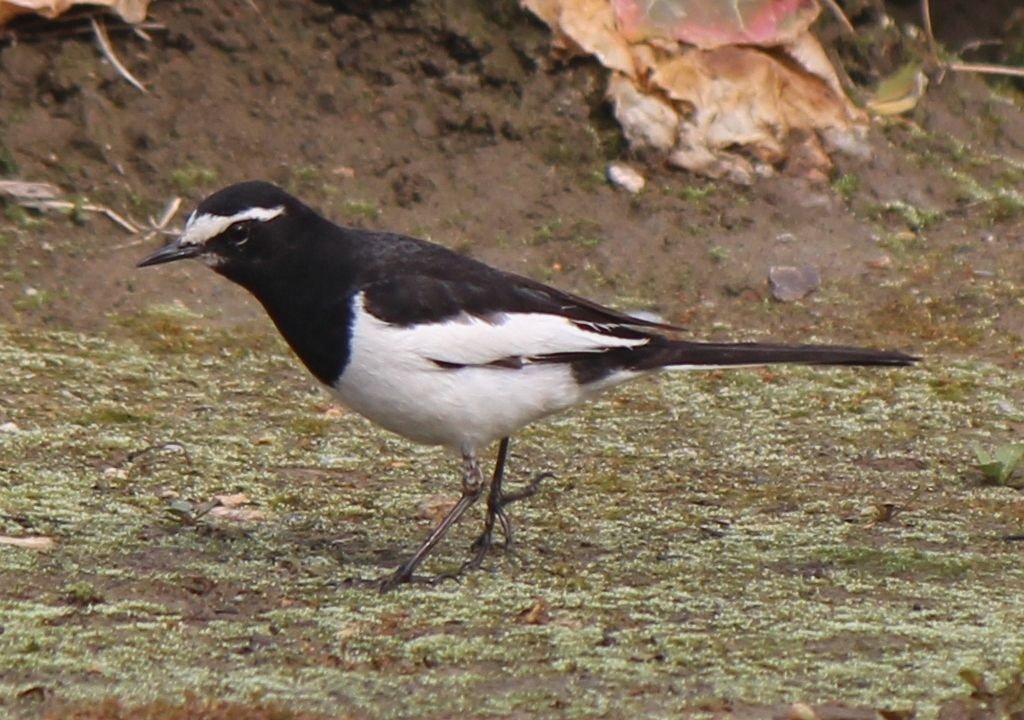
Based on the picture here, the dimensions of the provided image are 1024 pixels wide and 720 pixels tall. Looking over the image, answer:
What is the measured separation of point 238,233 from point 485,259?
7.44 ft

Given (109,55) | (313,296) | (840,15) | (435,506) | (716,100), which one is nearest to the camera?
(313,296)

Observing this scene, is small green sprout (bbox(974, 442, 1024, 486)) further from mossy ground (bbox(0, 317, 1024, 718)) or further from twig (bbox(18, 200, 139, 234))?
twig (bbox(18, 200, 139, 234))

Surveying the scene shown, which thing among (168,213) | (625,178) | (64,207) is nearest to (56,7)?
(64,207)

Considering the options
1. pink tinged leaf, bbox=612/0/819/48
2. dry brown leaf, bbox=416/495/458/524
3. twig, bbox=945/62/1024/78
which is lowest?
dry brown leaf, bbox=416/495/458/524

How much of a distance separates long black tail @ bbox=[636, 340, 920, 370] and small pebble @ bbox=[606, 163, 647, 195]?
2423 millimetres

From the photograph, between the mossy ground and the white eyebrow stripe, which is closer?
the mossy ground

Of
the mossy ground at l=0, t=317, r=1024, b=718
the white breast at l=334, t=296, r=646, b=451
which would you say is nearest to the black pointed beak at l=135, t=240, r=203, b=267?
the white breast at l=334, t=296, r=646, b=451

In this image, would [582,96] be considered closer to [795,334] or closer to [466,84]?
[466,84]

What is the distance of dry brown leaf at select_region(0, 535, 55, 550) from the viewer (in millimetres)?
5180

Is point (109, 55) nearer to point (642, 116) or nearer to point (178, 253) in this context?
point (642, 116)

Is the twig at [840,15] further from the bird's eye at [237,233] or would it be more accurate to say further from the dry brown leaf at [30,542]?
the dry brown leaf at [30,542]

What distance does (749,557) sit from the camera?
5320mm

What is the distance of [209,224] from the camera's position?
538 centimetres

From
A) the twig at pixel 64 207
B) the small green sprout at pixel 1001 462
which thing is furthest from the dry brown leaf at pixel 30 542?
the small green sprout at pixel 1001 462
